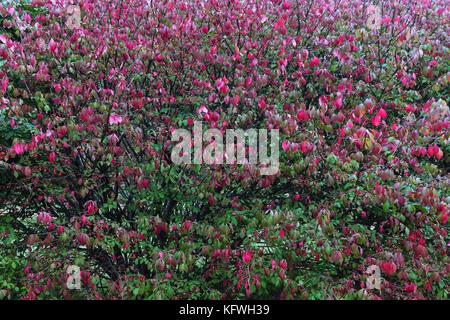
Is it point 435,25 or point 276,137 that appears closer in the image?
point 276,137

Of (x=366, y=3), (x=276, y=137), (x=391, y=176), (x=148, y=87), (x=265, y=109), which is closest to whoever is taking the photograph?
(x=391, y=176)

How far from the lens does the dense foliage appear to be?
145 inches

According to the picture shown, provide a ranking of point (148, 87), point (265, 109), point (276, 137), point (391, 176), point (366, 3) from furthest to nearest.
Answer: point (366, 3) → point (148, 87) → point (265, 109) → point (276, 137) → point (391, 176)

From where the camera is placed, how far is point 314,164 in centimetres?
365

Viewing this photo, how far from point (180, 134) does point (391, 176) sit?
2073 millimetres

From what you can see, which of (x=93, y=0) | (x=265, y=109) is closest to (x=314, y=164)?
(x=265, y=109)

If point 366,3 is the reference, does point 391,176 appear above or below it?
below

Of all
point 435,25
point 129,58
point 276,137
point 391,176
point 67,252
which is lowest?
point 67,252

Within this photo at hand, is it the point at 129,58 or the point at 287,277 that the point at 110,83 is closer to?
the point at 129,58

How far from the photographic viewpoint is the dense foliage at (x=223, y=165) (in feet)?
12.1

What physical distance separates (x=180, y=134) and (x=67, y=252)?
177cm

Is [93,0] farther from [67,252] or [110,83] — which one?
[67,252]

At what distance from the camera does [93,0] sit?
4.09 m

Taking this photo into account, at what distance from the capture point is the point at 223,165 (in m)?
3.86
